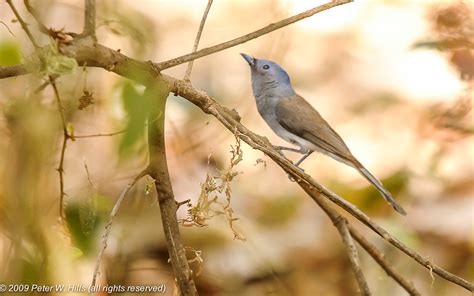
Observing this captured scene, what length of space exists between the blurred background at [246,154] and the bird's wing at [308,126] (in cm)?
25

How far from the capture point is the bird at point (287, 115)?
369 centimetres

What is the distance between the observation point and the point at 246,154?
17.6 ft

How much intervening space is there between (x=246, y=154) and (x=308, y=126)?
5.43 feet

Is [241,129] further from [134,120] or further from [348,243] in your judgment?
[134,120]

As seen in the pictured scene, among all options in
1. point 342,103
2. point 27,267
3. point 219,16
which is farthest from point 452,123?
point 27,267

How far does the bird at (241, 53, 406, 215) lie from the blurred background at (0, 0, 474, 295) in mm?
130

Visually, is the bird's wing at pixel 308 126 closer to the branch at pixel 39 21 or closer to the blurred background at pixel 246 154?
the blurred background at pixel 246 154

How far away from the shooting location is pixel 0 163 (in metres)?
1.42

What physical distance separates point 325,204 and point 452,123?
6.58ft

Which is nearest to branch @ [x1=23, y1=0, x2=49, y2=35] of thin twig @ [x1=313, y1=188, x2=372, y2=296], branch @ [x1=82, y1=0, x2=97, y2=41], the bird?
branch @ [x1=82, y1=0, x2=97, y2=41]

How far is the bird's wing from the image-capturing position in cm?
366

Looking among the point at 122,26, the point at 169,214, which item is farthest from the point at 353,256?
the point at 122,26

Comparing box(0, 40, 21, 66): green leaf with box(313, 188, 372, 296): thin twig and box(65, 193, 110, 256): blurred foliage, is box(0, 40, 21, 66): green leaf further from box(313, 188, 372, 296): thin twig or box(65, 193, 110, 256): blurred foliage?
box(313, 188, 372, 296): thin twig

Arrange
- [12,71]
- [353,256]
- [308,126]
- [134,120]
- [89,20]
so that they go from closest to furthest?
[134,120], [12,71], [89,20], [353,256], [308,126]
